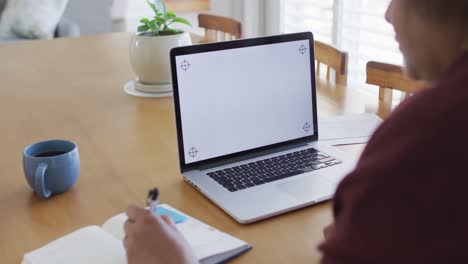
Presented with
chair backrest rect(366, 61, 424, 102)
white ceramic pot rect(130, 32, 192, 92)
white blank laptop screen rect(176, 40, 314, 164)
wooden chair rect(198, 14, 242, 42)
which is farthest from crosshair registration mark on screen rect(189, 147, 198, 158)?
wooden chair rect(198, 14, 242, 42)

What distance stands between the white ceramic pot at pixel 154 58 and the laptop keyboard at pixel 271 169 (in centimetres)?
58

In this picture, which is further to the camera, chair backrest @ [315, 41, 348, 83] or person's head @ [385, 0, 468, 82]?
chair backrest @ [315, 41, 348, 83]

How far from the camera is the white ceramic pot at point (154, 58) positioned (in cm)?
161

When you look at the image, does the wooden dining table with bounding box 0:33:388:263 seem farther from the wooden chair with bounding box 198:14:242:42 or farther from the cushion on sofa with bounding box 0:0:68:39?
the cushion on sofa with bounding box 0:0:68:39

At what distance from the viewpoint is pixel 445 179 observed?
0.52 metres

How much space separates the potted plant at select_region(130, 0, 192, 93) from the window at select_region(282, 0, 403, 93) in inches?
57.1

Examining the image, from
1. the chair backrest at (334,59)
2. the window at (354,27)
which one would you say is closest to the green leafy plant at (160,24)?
the chair backrest at (334,59)

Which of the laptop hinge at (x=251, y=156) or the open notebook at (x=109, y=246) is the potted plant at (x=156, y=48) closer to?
the laptop hinge at (x=251, y=156)

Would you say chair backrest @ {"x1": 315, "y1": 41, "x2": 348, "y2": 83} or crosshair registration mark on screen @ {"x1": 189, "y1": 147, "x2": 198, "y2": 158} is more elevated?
chair backrest @ {"x1": 315, "y1": 41, "x2": 348, "y2": 83}

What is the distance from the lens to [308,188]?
1.05 m

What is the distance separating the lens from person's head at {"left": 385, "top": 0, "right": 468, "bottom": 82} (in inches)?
21.4

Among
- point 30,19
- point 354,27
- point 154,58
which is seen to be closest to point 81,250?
point 154,58

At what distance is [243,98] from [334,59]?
27.6 inches

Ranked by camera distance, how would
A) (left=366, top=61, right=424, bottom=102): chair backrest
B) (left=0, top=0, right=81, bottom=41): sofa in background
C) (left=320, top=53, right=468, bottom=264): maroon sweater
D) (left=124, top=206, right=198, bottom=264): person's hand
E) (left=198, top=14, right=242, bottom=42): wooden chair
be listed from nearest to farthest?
(left=320, top=53, right=468, bottom=264): maroon sweater → (left=124, top=206, right=198, bottom=264): person's hand → (left=366, top=61, right=424, bottom=102): chair backrest → (left=198, top=14, right=242, bottom=42): wooden chair → (left=0, top=0, right=81, bottom=41): sofa in background
